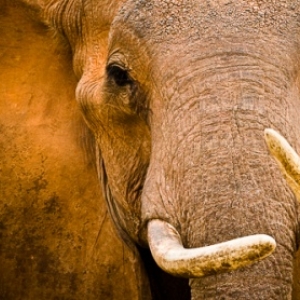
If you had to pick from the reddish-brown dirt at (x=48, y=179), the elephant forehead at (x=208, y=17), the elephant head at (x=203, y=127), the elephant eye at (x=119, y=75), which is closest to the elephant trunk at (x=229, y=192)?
the elephant head at (x=203, y=127)

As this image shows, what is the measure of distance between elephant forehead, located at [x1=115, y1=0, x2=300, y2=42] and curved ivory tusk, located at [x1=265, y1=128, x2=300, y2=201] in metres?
0.53

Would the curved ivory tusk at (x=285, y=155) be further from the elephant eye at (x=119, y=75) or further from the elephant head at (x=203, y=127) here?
the elephant eye at (x=119, y=75)

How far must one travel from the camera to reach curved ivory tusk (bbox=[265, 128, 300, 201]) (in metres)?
4.80

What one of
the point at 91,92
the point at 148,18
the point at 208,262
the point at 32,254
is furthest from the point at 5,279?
the point at 208,262

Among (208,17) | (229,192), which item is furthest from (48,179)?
(229,192)

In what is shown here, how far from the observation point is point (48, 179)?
6.09 metres

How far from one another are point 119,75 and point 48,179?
24.8 inches

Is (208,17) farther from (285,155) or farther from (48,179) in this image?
(48,179)

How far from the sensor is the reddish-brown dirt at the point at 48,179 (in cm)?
605

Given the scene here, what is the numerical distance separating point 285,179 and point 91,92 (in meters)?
0.84

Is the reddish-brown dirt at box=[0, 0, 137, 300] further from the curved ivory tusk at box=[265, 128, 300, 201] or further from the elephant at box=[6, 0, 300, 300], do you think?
the curved ivory tusk at box=[265, 128, 300, 201]

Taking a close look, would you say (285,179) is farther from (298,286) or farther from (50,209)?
(50,209)

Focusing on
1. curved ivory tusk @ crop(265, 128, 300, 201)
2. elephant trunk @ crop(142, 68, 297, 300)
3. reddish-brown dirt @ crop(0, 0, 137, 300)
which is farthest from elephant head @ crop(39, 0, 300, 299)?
reddish-brown dirt @ crop(0, 0, 137, 300)

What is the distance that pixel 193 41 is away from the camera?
530cm
